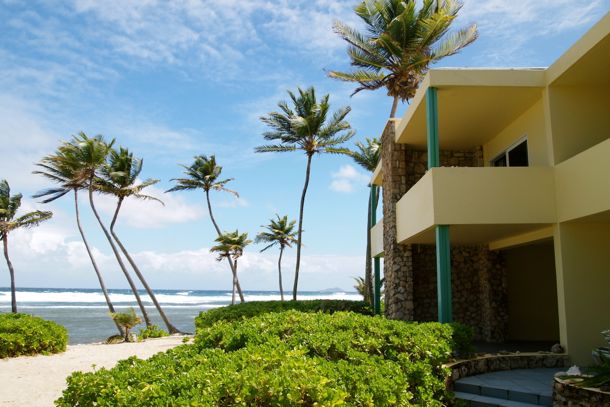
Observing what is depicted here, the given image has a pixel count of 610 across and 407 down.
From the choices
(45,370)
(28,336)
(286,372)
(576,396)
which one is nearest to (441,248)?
(576,396)

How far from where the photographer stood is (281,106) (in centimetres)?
2562

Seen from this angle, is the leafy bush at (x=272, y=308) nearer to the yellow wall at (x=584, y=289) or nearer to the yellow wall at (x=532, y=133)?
the yellow wall at (x=532, y=133)

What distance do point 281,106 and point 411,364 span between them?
68.1 feet

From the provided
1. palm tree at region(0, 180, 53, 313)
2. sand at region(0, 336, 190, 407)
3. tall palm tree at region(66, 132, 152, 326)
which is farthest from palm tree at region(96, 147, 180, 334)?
sand at region(0, 336, 190, 407)

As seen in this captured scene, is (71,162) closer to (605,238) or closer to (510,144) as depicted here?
(510,144)

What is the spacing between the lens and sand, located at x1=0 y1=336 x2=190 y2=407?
885 centimetres

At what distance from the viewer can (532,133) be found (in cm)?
1081

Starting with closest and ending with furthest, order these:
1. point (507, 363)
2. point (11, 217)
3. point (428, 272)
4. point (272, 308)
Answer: point (507, 363), point (428, 272), point (272, 308), point (11, 217)

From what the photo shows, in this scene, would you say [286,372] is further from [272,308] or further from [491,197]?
[272,308]

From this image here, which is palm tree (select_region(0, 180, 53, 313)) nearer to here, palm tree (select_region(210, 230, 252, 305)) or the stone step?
palm tree (select_region(210, 230, 252, 305))

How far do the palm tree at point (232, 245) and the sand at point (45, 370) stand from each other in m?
17.9

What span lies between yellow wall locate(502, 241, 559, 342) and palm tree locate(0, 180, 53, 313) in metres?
28.4

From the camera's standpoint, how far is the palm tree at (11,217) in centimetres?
3155

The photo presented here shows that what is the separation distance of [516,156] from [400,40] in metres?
7.56
